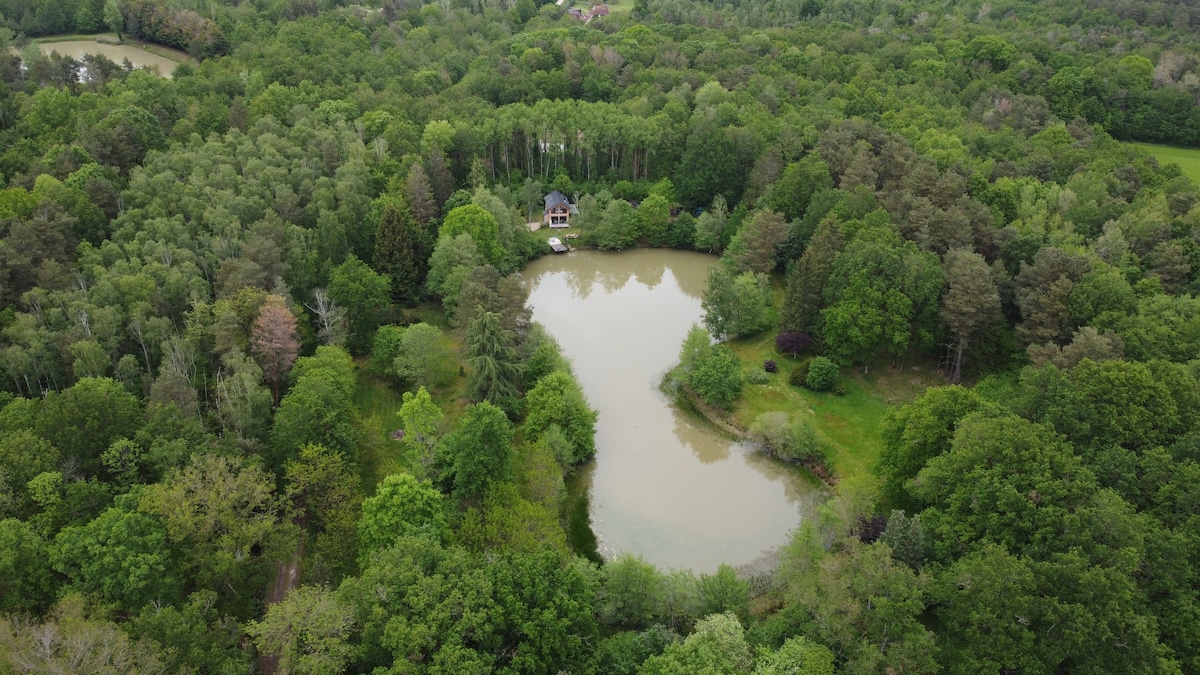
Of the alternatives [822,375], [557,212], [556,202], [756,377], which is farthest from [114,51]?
[822,375]

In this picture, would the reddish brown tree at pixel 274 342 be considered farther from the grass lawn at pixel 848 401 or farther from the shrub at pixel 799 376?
the shrub at pixel 799 376

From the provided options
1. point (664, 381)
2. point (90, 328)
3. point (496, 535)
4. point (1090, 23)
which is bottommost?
point (664, 381)

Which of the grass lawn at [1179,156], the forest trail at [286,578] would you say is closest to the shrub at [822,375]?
the forest trail at [286,578]

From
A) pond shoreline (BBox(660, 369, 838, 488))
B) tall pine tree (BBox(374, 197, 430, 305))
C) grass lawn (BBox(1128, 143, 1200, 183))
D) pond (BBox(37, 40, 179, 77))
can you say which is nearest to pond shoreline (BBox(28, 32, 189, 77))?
pond (BBox(37, 40, 179, 77))

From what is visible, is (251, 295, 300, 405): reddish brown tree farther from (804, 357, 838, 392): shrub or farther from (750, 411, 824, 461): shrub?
(804, 357, 838, 392): shrub

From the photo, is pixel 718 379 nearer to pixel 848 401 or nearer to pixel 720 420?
pixel 720 420

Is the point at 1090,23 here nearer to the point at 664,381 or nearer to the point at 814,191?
the point at 814,191

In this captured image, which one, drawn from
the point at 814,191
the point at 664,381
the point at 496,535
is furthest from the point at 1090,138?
the point at 496,535
